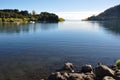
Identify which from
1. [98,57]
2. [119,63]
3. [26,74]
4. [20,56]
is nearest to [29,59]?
[20,56]

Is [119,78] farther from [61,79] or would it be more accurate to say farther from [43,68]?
[43,68]

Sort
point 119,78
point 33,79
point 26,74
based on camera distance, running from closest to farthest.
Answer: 1. point 119,78
2. point 33,79
3. point 26,74

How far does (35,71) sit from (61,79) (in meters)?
8.79

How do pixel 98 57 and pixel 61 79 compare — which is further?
pixel 98 57

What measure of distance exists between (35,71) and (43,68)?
282cm

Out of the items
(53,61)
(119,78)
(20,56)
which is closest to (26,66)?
(53,61)

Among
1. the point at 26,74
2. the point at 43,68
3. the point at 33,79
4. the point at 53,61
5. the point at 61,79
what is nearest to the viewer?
the point at 61,79

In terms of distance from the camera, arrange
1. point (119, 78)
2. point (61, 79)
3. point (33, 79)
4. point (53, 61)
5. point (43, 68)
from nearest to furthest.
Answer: point (119, 78)
point (61, 79)
point (33, 79)
point (43, 68)
point (53, 61)

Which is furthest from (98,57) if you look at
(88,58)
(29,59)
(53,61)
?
(29,59)

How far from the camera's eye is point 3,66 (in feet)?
152

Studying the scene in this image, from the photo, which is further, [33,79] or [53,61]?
[53,61]

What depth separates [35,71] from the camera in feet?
142

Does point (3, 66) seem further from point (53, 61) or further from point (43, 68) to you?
point (53, 61)

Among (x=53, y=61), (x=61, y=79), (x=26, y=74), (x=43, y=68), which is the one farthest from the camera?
(x=53, y=61)
